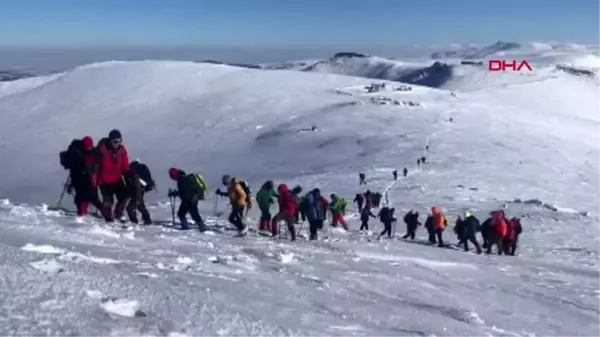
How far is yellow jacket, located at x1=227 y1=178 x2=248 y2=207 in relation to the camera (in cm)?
1558

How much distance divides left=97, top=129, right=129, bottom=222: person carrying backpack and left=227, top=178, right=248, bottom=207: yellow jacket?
2.37m

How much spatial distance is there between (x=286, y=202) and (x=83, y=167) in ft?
14.1

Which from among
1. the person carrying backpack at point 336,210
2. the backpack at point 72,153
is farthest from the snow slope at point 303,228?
the person carrying backpack at point 336,210

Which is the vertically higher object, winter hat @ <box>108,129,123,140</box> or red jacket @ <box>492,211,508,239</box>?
winter hat @ <box>108,129,123,140</box>

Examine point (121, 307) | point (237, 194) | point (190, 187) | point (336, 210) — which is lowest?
point (336, 210)

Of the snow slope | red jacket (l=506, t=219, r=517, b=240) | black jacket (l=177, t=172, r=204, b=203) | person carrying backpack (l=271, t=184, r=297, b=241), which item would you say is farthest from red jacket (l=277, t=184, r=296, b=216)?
red jacket (l=506, t=219, r=517, b=240)

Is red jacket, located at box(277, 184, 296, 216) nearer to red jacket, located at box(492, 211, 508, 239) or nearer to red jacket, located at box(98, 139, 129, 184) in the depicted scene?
red jacket, located at box(98, 139, 129, 184)

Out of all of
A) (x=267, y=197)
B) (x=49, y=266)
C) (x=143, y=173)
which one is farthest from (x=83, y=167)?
(x=49, y=266)

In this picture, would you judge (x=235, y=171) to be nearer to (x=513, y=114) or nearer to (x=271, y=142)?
(x=271, y=142)

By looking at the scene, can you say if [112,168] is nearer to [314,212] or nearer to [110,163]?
[110,163]

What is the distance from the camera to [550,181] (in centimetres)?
4147

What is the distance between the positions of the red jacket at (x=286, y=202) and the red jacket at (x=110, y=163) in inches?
136

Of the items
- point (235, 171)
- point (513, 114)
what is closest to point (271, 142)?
point (235, 171)

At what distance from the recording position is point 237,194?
51.1 feet
